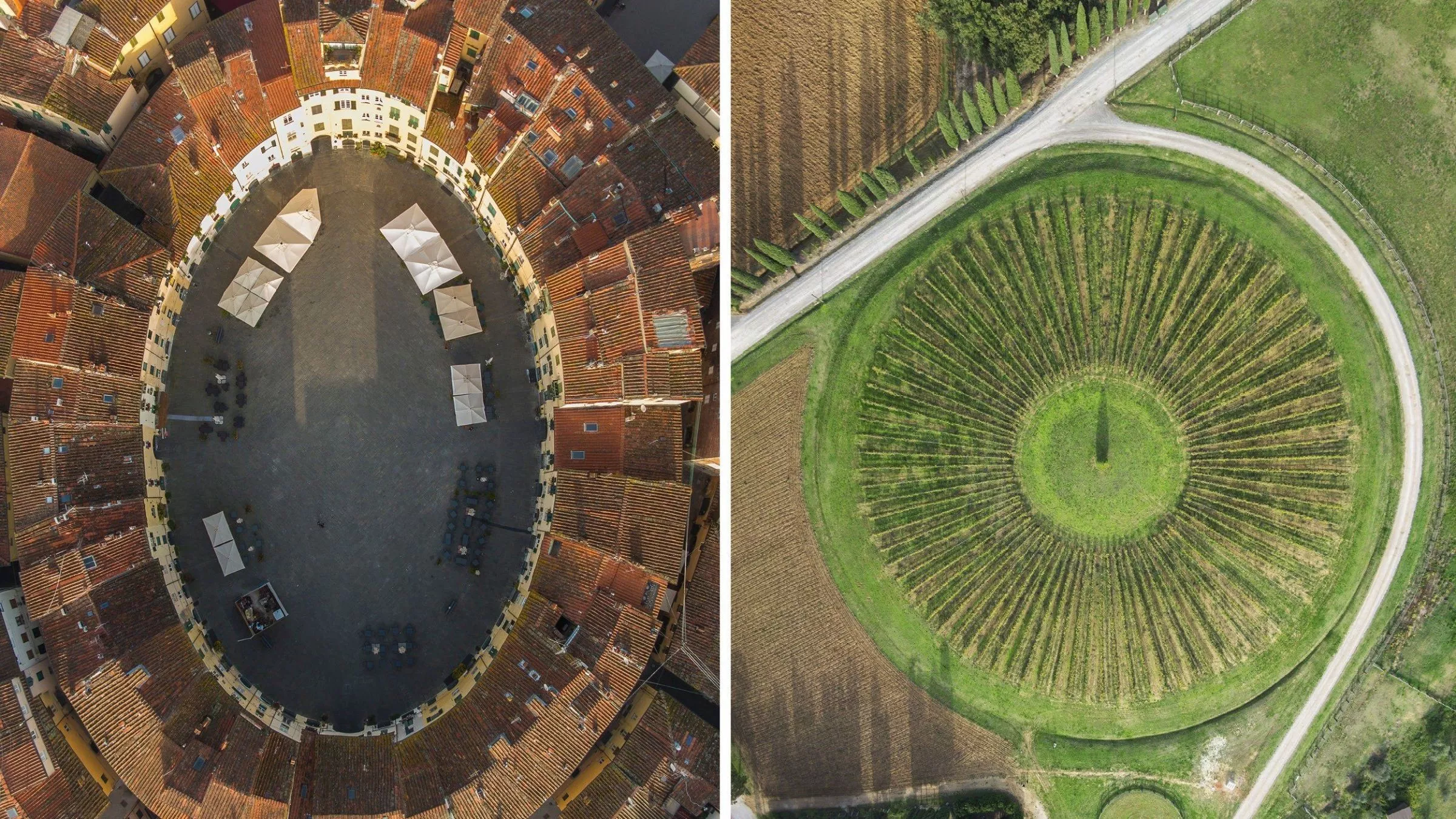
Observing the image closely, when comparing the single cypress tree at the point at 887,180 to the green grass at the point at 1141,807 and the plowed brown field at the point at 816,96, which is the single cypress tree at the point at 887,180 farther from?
the green grass at the point at 1141,807

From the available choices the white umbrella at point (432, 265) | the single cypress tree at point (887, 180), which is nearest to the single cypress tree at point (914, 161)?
the single cypress tree at point (887, 180)

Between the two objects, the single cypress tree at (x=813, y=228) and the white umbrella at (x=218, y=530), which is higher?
the single cypress tree at (x=813, y=228)

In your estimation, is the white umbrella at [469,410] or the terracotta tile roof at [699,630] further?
the white umbrella at [469,410]

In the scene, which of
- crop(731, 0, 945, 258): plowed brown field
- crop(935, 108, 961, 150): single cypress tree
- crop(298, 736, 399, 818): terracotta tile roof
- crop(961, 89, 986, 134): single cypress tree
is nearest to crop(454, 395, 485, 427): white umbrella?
crop(298, 736, 399, 818): terracotta tile roof

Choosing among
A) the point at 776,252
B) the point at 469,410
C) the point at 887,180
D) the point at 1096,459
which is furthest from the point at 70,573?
the point at 1096,459

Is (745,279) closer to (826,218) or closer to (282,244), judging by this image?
(826,218)

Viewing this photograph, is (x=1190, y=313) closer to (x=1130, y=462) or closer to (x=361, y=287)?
(x=1130, y=462)
